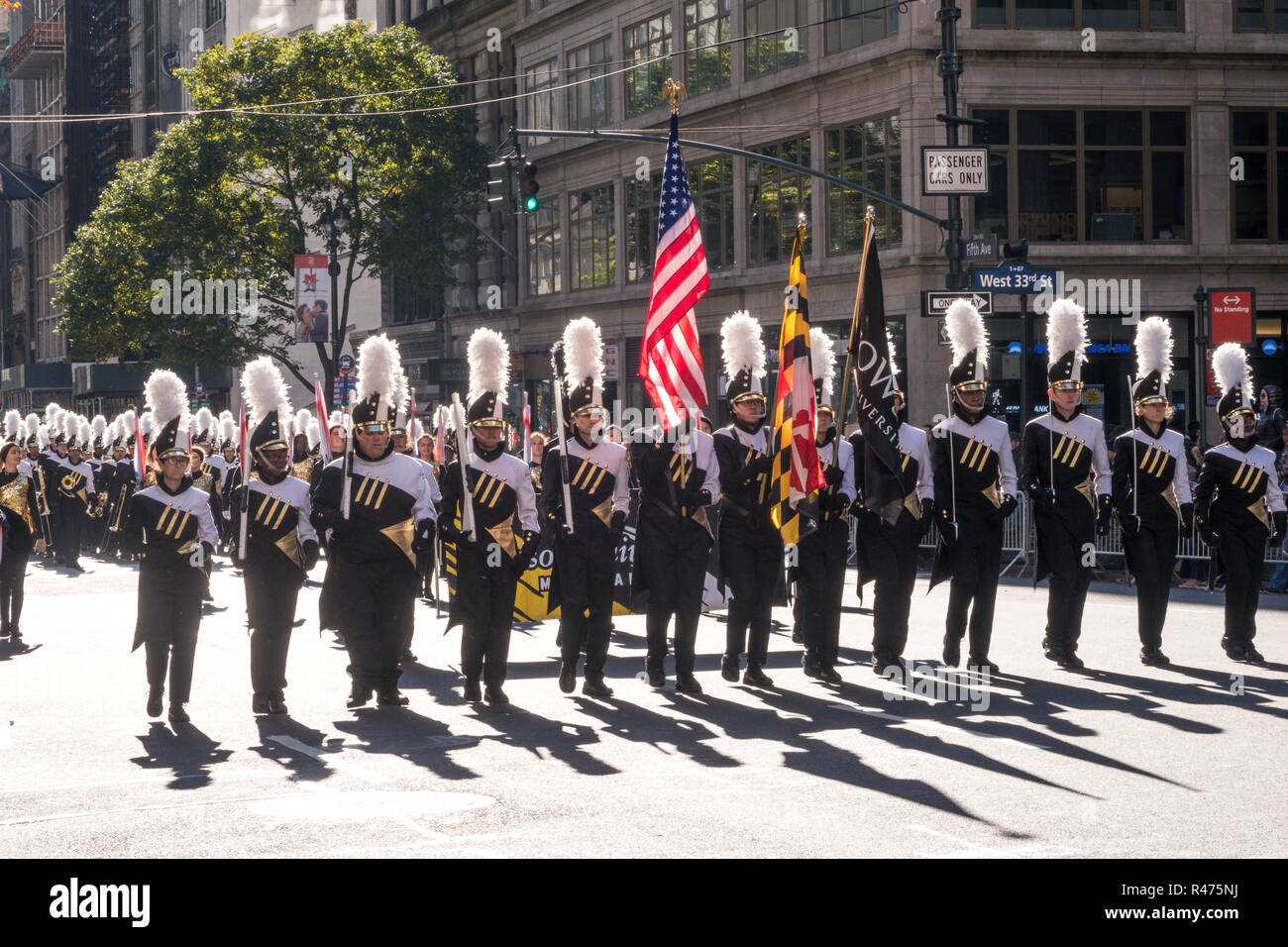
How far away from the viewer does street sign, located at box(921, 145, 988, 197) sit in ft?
72.8

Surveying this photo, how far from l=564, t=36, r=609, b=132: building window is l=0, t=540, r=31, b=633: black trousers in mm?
30065

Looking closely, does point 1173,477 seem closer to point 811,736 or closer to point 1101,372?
point 811,736

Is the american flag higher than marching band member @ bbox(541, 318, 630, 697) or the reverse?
higher

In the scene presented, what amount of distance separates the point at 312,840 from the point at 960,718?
457 cm

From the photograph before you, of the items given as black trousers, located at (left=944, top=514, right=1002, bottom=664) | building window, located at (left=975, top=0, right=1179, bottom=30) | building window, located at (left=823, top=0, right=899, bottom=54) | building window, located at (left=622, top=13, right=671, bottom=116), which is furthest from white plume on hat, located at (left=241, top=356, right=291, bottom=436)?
building window, located at (left=622, top=13, right=671, bottom=116)

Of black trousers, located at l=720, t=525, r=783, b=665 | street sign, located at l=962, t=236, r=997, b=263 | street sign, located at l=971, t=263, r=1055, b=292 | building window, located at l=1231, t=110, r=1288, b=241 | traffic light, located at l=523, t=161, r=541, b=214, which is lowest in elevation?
black trousers, located at l=720, t=525, r=783, b=665

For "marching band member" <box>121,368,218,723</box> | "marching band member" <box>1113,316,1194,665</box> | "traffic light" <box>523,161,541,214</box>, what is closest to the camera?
"marching band member" <box>121,368,218,723</box>

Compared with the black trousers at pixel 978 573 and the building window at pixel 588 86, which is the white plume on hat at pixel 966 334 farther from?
the building window at pixel 588 86

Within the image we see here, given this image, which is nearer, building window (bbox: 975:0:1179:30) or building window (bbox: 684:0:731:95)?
building window (bbox: 975:0:1179:30)

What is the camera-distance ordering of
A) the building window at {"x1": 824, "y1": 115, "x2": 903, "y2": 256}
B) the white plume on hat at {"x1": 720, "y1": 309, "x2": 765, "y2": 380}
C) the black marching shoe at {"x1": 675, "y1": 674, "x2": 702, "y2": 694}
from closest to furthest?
the black marching shoe at {"x1": 675, "y1": 674, "x2": 702, "y2": 694} < the white plume on hat at {"x1": 720, "y1": 309, "x2": 765, "y2": 380} < the building window at {"x1": 824, "y1": 115, "x2": 903, "y2": 256}

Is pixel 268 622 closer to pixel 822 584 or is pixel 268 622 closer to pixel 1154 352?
pixel 822 584

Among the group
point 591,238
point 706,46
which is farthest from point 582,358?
point 591,238

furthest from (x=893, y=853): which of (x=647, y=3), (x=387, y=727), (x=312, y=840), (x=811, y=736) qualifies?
(x=647, y=3)

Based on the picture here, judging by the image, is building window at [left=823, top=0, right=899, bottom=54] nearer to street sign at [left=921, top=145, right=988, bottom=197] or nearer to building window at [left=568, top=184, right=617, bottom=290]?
building window at [left=568, top=184, right=617, bottom=290]
